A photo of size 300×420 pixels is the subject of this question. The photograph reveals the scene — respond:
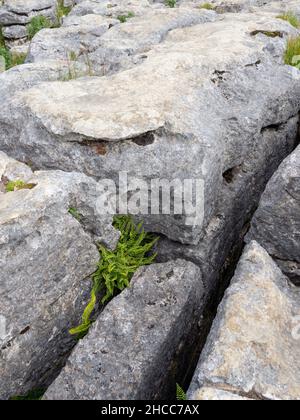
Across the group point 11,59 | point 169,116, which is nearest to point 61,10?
point 11,59

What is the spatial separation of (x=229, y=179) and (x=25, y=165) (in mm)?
3472

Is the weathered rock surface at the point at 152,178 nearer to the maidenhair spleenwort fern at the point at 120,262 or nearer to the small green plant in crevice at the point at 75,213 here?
the small green plant in crevice at the point at 75,213

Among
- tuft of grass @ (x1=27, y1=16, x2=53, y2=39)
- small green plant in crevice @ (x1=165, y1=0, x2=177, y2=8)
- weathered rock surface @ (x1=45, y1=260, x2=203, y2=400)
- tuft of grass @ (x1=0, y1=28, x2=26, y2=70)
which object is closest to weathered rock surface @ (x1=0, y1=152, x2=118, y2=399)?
weathered rock surface @ (x1=45, y1=260, x2=203, y2=400)

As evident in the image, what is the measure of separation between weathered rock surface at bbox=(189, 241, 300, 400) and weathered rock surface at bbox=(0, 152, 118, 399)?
7.11 feet

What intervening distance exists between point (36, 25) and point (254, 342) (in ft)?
54.9

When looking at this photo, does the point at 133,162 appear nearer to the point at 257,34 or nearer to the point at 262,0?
the point at 257,34

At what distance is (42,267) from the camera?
18.8 ft

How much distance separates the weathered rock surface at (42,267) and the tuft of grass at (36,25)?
1319 cm

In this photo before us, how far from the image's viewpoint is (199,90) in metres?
7.47

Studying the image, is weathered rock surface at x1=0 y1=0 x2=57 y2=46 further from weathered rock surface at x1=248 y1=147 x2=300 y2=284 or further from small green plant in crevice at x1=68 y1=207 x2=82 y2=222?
weathered rock surface at x1=248 y1=147 x2=300 y2=284

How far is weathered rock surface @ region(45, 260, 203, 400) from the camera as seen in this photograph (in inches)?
219

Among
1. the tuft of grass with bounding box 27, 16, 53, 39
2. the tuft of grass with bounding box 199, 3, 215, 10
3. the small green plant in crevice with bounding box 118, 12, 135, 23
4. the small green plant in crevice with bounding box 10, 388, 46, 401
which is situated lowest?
the small green plant in crevice with bounding box 10, 388, 46, 401
